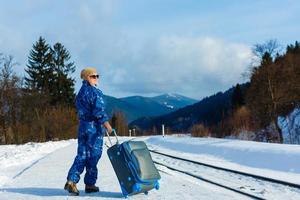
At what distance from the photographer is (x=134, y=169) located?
697 cm

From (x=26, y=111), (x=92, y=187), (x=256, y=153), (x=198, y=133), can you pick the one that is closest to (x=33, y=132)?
(x=26, y=111)

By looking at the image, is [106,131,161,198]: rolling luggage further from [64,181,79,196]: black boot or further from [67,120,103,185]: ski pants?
[64,181,79,196]: black boot

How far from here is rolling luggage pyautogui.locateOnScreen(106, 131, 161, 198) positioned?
694 centimetres

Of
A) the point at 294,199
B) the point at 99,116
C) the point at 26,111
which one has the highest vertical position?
the point at 26,111

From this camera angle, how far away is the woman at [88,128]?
737 cm

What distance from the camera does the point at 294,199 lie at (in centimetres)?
693

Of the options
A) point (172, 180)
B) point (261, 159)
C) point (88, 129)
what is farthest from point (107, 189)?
point (261, 159)

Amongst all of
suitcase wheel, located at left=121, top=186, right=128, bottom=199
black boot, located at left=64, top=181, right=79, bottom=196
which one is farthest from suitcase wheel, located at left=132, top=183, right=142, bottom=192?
black boot, located at left=64, top=181, right=79, bottom=196

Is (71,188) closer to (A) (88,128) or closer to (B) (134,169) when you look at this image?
(A) (88,128)

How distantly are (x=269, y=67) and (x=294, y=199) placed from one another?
1462 inches

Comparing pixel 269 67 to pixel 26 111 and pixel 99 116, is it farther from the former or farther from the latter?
pixel 99 116

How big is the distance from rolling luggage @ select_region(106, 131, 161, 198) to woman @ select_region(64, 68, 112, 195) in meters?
0.41

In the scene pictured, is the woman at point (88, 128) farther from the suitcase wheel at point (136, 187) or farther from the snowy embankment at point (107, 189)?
the suitcase wheel at point (136, 187)

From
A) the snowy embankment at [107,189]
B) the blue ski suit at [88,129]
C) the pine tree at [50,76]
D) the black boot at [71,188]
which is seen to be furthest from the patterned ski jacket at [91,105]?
the pine tree at [50,76]
